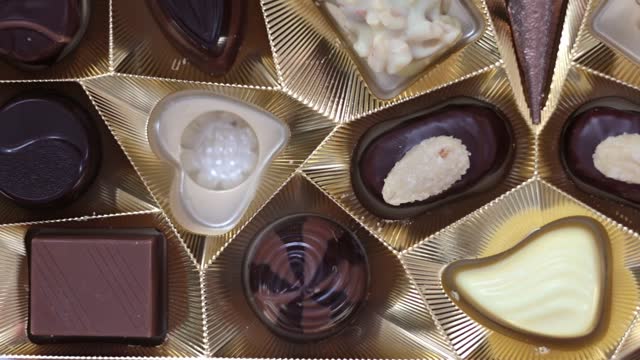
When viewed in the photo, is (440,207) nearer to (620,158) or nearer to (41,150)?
(620,158)

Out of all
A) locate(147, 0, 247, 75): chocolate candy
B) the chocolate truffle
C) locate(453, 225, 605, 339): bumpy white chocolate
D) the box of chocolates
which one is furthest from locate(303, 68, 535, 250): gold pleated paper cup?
the chocolate truffle

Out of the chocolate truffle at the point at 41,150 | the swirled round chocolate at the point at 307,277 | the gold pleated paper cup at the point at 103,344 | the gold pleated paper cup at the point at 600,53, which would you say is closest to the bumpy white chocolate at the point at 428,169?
the swirled round chocolate at the point at 307,277

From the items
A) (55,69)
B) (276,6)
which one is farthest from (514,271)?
(55,69)

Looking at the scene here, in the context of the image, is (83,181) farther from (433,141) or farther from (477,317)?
(477,317)

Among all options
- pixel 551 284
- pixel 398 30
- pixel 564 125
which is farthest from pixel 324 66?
pixel 551 284

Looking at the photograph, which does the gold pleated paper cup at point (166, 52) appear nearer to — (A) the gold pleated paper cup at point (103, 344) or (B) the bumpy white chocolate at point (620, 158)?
(A) the gold pleated paper cup at point (103, 344)
